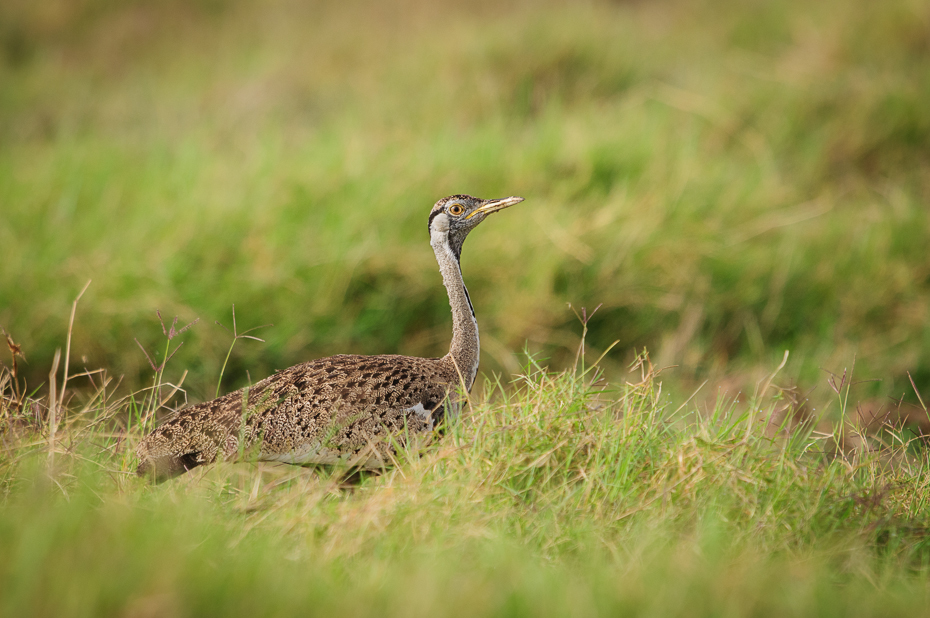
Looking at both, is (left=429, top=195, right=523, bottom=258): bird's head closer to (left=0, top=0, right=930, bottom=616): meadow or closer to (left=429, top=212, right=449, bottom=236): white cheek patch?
(left=429, top=212, right=449, bottom=236): white cheek patch

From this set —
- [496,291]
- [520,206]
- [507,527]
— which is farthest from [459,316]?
[520,206]

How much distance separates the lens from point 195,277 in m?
5.96

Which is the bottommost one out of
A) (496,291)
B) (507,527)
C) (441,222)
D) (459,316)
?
(496,291)

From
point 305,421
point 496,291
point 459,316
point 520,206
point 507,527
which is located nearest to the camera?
point 507,527

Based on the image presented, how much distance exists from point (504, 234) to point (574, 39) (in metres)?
3.62

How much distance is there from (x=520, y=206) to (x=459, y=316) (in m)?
2.90

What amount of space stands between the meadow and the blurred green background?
0.03 metres

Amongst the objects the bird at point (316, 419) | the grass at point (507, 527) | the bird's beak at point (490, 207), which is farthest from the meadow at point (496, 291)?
the bird's beak at point (490, 207)

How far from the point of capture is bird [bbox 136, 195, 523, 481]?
3416 mm

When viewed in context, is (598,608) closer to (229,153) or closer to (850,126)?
(229,153)

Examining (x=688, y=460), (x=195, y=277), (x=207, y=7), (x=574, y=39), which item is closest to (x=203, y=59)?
(x=207, y=7)

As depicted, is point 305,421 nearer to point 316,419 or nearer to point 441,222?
point 316,419

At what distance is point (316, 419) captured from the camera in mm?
3488

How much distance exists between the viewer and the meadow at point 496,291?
2.40 m
